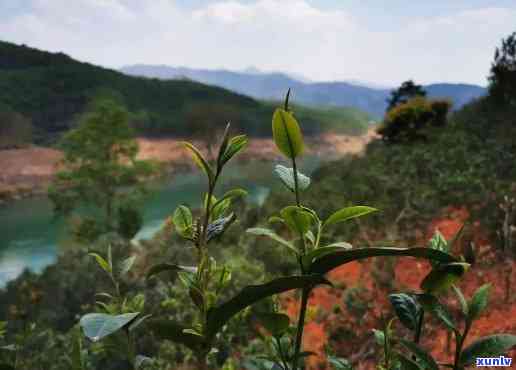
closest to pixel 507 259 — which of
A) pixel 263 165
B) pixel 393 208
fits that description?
pixel 393 208

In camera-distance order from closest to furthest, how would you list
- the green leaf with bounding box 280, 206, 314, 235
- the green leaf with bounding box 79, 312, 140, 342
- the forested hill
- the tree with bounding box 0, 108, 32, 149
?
the green leaf with bounding box 79, 312, 140, 342
the green leaf with bounding box 280, 206, 314, 235
the tree with bounding box 0, 108, 32, 149
the forested hill

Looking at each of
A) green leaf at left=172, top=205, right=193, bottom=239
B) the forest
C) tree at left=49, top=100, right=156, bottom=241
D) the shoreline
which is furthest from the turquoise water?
green leaf at left=172, top=205, right=193, bottom=239

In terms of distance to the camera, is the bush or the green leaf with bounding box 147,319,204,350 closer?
the green leaf with bounding box 147,319,204,350

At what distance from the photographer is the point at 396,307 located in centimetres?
68

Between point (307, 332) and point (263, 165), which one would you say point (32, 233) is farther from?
point (263, 165)

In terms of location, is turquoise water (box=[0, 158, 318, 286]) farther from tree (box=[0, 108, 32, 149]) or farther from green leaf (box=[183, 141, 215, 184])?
green leaf (box=[183, 141, 215, 184])

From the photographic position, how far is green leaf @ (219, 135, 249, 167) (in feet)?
1.90

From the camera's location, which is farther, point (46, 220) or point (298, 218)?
point (46, 220)


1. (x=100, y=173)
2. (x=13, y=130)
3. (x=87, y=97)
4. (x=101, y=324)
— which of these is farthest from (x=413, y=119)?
(x=87, y=97)

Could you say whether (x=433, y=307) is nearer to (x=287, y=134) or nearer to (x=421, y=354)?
(x=421, y=354)

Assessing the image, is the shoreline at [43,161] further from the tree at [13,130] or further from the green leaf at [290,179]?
the green leaf at [290,179]

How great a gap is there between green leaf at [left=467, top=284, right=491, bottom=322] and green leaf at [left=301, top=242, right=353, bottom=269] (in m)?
0.21

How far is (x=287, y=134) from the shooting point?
58cm

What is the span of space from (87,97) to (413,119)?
37.5 metres
